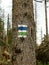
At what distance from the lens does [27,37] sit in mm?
4645

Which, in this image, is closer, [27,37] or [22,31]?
[22,31]

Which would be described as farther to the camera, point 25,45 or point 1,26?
point 1,26

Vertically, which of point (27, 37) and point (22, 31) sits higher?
point (22, 31)

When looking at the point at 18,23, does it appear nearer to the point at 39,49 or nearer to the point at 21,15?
the point at 21,15

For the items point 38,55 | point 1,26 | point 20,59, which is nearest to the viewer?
point 20,59

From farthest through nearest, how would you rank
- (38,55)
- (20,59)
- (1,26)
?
1. (1,26)
2. (38,55)
3. (20,59)

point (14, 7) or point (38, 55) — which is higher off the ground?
point (14, 7)

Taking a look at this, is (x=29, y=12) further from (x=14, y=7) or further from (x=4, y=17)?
(x=4, y=17)

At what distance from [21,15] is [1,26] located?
21.0 m

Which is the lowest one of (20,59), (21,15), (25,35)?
(20,59)

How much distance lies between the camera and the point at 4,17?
26.5 m

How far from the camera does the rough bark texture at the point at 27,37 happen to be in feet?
14.8

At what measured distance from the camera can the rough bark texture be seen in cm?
452

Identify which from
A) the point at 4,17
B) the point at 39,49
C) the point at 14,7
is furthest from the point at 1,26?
the point at 14,7
